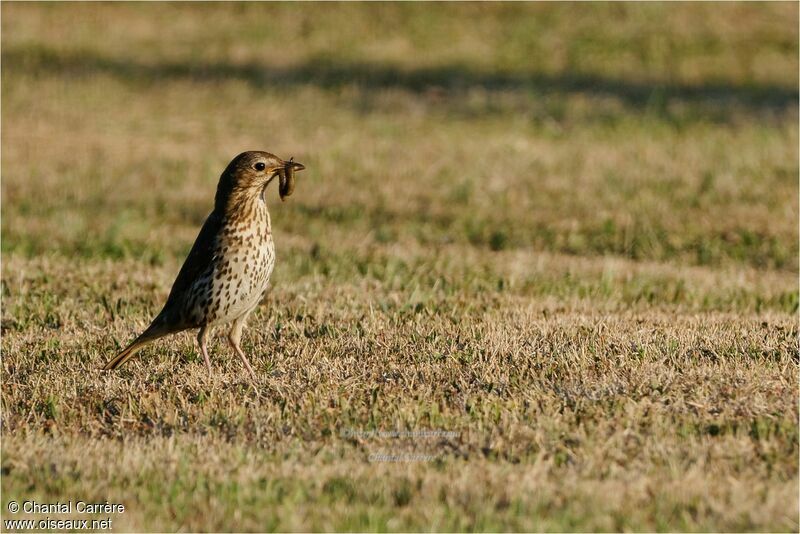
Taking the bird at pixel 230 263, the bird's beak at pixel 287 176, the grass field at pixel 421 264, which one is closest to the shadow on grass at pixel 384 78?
the grass field at pixel 421 264

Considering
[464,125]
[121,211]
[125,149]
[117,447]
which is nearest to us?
[117,447]

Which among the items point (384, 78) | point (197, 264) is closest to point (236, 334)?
point (197, 264)

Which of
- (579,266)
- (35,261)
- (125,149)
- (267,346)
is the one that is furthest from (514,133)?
(267,346)

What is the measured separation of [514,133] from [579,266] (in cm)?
706

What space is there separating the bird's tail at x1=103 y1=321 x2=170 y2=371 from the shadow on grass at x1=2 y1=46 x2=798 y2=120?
14.4 meters

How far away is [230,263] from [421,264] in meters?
4.34

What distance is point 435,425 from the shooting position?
6.35m

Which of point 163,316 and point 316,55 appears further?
point 316,55

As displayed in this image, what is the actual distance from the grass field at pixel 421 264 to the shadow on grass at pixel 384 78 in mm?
99

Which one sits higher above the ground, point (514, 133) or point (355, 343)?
point (514, 133)

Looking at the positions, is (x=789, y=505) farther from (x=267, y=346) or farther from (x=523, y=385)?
(x=267, y=346)

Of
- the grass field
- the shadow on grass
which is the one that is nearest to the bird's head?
the grass field

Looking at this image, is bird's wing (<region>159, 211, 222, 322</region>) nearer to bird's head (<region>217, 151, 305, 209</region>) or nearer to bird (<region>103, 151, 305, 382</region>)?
bird (<region>103, 151, 305, 382</region>)

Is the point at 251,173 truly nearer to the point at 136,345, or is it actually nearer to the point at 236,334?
the point at 236,334
